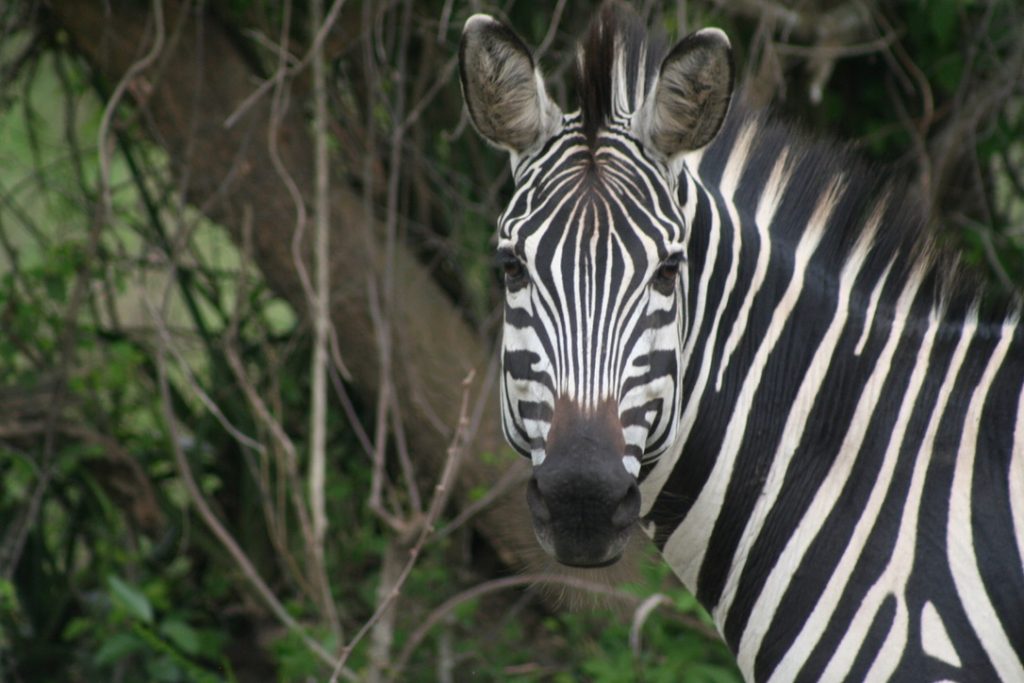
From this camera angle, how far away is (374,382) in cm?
508

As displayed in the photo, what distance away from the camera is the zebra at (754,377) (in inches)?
94.9

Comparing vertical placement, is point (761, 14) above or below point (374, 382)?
above

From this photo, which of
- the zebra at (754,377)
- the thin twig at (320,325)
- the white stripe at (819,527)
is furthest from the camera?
the thin twig at (320,325)

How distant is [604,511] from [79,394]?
363 cm

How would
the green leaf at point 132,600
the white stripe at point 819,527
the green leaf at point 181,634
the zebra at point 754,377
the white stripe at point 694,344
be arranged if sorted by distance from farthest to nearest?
the green leaf at point 181,634
the green leaf at point 132,600
the white stripe at point 694,344
the white stripe at point 819,527
the zebra at point 754,377

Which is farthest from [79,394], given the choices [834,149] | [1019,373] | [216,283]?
[1019,373]

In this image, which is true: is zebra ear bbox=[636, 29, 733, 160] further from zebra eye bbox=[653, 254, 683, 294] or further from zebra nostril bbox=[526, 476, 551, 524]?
zebra nostril bbox=[526, 476, 551, 524]

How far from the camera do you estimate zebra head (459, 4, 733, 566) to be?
231 cm

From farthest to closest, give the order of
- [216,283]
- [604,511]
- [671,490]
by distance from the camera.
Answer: [216,283] < [671,490] < [604,511]

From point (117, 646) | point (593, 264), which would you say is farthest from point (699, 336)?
point (117, 646)

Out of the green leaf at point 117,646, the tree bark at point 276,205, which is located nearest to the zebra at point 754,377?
the tree bark at point 276,205

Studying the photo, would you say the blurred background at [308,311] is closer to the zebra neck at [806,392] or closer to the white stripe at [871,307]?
the zebra neck at [806,392]

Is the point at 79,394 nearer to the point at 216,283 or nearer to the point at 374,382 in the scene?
the point at 216,283

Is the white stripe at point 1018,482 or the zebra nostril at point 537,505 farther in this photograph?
the white stripe at point 1018,482
